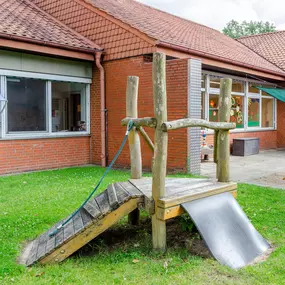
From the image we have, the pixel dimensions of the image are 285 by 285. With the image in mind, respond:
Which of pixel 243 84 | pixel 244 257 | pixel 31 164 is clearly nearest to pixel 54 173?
pixel 31 164

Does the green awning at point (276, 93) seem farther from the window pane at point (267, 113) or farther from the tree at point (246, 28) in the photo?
the tree at point (246, 28)

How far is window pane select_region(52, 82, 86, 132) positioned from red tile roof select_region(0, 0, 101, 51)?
1217mm

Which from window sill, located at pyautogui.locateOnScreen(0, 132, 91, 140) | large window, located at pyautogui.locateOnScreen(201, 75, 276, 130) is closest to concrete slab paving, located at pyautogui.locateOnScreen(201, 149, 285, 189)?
large window, located at pyautogui.locateOnScreen(201, 75, 276, 130)

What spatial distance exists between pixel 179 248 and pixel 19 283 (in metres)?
1.84

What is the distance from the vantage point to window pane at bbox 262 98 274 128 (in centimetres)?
1741

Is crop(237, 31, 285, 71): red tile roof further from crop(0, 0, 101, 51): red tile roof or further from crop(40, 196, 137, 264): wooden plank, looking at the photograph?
crop(40, 196, 137, 264): wooden plank

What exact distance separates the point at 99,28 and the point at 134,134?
7.18m

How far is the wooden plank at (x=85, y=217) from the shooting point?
4.24m

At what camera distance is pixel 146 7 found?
1655 centimetres

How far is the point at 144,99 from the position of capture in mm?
10305

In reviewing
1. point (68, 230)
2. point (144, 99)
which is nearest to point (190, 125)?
point (68, 230)

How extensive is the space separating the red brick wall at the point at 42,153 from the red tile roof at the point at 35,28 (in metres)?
2.67

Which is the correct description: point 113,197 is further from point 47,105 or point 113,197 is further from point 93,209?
point 47,105

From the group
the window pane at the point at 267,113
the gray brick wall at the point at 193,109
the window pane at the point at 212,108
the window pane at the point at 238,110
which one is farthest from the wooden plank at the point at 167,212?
the window pane at the point at 267,113
